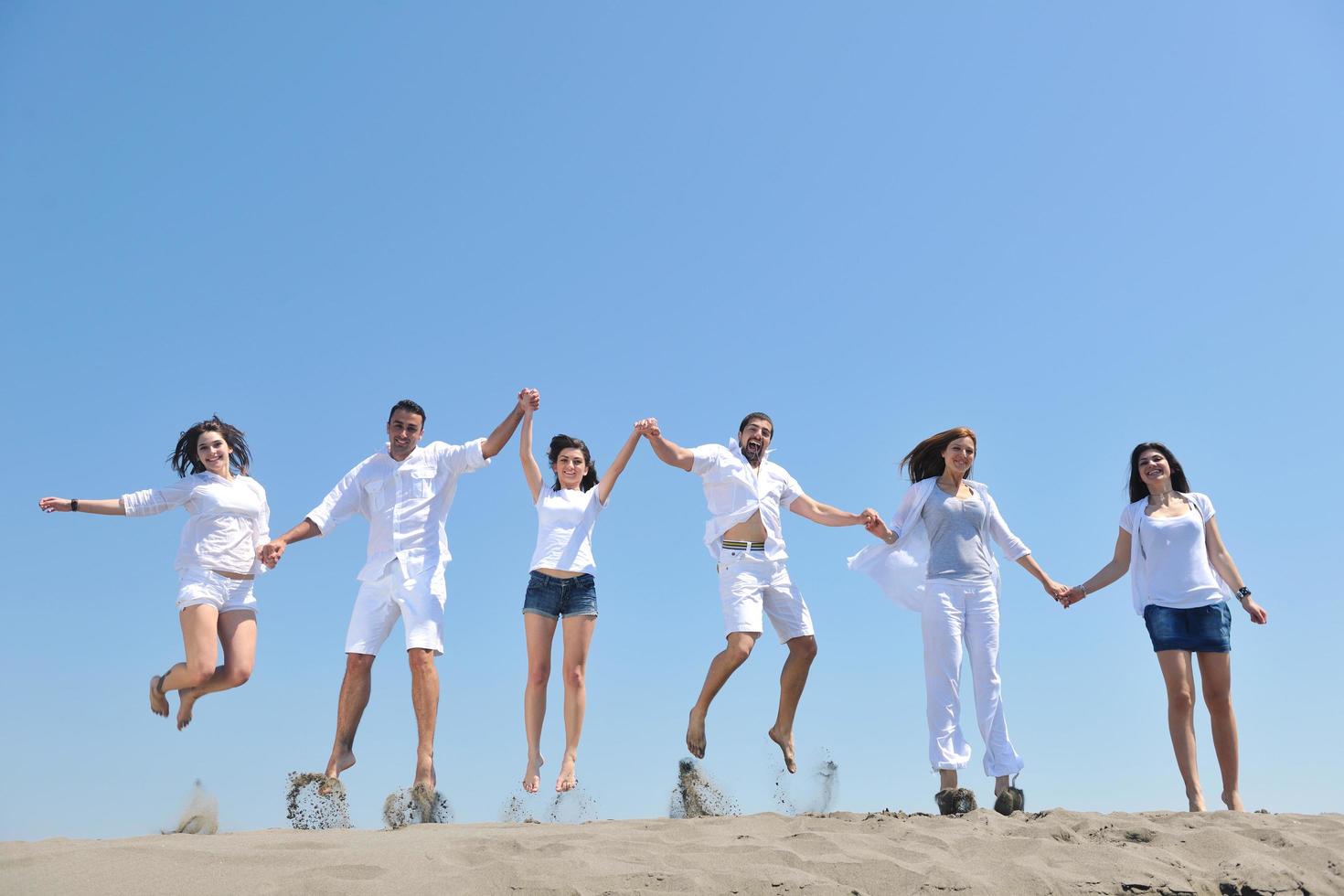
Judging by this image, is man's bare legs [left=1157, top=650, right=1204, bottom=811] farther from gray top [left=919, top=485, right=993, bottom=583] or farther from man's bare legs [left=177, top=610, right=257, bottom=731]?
man's bare legs [left=177, top=610, right=257, bottom=731]

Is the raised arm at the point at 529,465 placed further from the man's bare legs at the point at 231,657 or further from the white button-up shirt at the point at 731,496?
the man's bare legs at the point at 231,657

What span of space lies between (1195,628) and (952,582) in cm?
185

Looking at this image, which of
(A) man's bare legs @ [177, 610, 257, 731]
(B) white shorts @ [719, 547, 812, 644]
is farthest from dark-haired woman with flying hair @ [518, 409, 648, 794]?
(A) man's bare legs @ [177, 610, 257, 731]

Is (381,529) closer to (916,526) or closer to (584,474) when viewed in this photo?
(584,474)

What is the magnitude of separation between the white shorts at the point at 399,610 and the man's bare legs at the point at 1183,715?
5.25 m

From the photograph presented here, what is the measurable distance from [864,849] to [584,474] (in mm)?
3859

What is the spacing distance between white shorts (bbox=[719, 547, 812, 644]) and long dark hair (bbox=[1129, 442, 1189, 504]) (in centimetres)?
274

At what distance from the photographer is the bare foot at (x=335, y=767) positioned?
7.44 metres

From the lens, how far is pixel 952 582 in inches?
306

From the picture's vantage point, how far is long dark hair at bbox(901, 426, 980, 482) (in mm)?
8180

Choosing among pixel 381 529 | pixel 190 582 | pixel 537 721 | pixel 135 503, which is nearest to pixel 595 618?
pixel 537 721

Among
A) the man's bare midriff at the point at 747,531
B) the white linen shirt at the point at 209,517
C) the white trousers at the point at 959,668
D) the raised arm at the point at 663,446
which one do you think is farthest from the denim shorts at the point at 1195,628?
the white linen shirt at the point at 209,517

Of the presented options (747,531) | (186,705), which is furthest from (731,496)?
(186,705)

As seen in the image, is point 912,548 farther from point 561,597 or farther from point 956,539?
point 561,597
